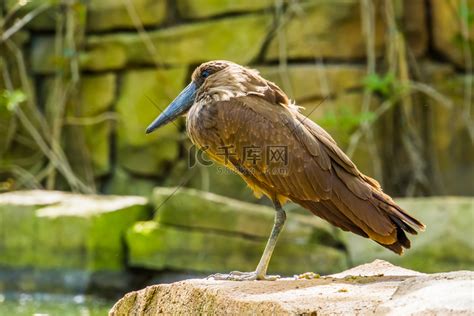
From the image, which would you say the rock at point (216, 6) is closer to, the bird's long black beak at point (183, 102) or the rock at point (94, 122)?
the rock at point (94, 122)

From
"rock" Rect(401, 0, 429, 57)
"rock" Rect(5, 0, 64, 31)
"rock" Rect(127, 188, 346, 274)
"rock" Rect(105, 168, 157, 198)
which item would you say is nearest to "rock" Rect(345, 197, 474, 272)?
"rock" Rect(127, 188, 346, 274)

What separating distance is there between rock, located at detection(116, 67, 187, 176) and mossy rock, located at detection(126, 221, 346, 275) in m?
2.67

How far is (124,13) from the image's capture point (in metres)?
10.1

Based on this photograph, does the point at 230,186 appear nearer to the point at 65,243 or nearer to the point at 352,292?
the point at 65,243

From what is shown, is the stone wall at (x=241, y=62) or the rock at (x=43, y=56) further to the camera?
the rock at (x=43, y=56)

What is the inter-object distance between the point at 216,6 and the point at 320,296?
6.84m

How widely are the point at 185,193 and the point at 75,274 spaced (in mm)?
1155

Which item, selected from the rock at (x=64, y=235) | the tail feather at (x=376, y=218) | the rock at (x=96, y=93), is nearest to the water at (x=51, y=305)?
the rock at (x=64, y=235)

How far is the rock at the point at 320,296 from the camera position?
3.05 metres

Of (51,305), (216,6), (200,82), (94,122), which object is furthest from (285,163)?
(94,122)

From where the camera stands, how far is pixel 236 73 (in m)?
4.61

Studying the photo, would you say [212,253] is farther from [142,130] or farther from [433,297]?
[433,297]

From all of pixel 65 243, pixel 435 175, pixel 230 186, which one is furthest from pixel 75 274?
pixel 435 175

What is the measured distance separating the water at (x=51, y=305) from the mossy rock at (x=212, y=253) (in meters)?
0.49
